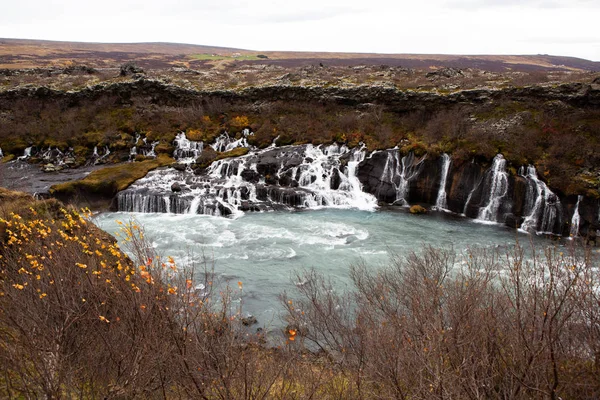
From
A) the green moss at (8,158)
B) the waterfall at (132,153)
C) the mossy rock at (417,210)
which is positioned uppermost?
the waterfall at (132,153)

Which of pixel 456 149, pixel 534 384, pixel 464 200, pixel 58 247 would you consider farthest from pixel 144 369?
pixel 456 149

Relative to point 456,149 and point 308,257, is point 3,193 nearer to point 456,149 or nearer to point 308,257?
point 308,257

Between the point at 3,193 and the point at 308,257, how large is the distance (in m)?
14.5

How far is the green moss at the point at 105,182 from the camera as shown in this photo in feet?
102

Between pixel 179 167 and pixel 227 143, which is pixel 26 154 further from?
pixel 227 143

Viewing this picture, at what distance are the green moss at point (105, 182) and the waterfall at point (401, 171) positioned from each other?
70.2 ft

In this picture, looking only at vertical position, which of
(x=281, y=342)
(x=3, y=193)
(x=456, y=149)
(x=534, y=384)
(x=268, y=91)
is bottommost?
(x=281, y=342)

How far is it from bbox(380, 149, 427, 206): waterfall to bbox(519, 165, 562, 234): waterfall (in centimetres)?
819

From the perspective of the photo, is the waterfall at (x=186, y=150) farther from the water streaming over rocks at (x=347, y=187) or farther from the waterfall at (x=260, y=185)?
the waterfall at (x=260, y=185)

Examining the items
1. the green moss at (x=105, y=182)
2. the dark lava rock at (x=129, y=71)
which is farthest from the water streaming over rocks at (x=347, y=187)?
the dark lava rock at (x=129, y=71)

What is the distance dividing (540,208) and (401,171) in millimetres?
10628

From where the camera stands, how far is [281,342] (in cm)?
1445

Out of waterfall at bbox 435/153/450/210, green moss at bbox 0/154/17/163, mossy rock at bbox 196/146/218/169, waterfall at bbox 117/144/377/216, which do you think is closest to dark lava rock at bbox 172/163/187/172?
waterfall at bbox 117/144/377/216

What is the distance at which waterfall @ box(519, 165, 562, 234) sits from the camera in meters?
26.6
